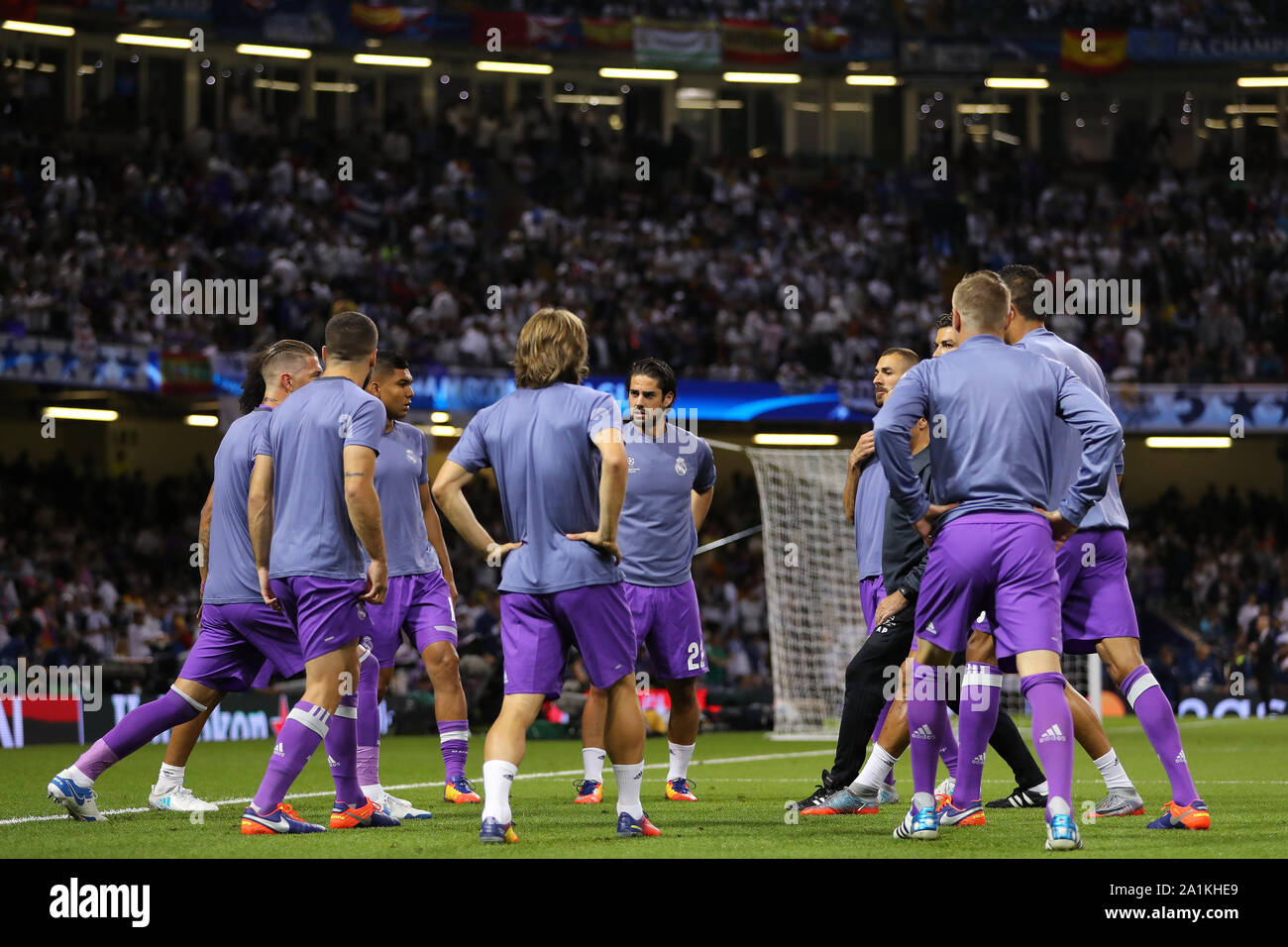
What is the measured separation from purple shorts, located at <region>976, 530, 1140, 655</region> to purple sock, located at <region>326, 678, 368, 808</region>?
10.0ft

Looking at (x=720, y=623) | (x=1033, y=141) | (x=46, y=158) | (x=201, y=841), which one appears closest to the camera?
(x=201, y=841)

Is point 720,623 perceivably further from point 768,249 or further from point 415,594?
point 415,594

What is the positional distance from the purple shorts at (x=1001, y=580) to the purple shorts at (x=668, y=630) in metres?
3.15

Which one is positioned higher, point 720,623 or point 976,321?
point 976,321

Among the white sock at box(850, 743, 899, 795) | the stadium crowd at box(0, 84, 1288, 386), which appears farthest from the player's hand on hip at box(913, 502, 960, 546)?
the stadium crowd at box(0, 84, 1288, 386)

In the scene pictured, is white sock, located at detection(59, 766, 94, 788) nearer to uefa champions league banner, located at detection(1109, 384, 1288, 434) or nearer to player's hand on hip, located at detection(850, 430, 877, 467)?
player's hand on hip, located at detection(850, 430, 877, 467)

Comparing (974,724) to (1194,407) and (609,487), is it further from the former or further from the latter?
(1194,407)

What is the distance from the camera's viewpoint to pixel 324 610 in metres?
7.23

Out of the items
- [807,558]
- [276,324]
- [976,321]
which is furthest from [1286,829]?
[276,324]

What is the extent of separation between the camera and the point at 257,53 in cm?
3509

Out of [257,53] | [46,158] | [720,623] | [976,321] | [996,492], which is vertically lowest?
[720,623]

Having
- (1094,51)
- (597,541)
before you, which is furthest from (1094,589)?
(1094,51)

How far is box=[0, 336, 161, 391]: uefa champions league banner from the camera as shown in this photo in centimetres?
2308
